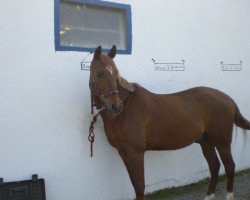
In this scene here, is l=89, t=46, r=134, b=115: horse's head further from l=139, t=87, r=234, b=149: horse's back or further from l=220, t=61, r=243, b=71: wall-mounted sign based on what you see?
l=220, t=61, r=243, b=71: wall-mounted sign

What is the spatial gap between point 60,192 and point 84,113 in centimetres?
90

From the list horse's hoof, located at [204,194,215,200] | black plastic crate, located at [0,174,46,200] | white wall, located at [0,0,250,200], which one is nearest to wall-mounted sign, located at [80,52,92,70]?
white wall, located at [0,0,250,200]

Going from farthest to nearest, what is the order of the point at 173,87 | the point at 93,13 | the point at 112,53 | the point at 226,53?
the point at 226,53 → the point at 173,87 → the point at 93,13 → the point at 112,53

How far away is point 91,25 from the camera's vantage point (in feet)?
14.3

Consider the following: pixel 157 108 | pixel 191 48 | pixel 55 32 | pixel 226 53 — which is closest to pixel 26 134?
pixel 55 32

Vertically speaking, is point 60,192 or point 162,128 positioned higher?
point 162,128

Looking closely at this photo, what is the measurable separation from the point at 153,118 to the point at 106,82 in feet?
2.49

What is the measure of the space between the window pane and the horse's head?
750 mm

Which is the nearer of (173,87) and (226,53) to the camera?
(173,87)

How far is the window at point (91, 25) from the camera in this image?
411 centimetres

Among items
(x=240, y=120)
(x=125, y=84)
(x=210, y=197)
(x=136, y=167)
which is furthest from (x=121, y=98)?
(x=210, y=197)

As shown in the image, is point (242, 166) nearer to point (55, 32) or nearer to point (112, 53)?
point (112, 53)

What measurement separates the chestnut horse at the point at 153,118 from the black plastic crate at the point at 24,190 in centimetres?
86

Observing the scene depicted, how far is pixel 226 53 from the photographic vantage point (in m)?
5.52
